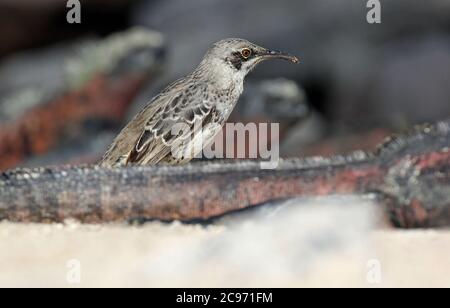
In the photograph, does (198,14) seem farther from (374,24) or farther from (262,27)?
(374,24)

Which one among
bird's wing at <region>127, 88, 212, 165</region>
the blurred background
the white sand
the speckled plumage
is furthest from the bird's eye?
the blurred background

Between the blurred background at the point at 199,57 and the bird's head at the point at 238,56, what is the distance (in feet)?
10.1

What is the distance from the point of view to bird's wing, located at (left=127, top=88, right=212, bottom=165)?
5.67 m

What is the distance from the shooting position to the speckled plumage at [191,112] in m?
5.69

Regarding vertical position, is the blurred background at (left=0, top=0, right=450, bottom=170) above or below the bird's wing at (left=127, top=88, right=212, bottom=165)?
above

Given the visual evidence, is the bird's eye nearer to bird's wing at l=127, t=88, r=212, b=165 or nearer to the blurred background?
bird's wing at l=127, t=88, r=212, b=165

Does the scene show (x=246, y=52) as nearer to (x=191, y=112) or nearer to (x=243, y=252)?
(x=191, y=112)

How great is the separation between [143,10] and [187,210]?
26.3ft

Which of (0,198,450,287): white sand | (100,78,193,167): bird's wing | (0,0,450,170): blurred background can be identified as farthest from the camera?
(0,0,450,170): blurred background

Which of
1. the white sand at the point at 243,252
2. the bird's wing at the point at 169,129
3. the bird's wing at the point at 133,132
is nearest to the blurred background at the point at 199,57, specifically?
the bird's wing at the point at 133,132

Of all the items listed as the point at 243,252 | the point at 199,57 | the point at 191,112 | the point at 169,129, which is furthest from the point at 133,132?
the point at 199,57

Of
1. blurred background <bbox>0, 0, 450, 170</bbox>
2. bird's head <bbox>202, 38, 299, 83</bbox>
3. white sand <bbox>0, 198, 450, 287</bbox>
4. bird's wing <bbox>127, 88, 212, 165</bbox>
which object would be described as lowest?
white sand <bbox>0, 198, 450, 287</bbox>

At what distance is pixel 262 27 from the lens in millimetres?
11242

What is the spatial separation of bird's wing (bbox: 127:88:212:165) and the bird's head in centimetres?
29
